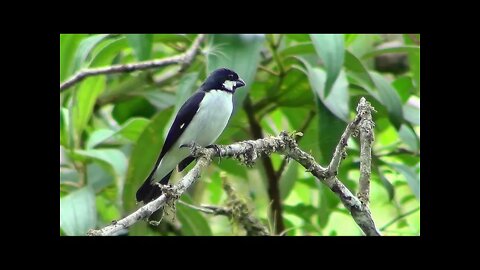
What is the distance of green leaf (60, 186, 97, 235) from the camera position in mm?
2711

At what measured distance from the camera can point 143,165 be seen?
2861 mm

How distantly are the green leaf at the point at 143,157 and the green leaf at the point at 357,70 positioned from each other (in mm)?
730

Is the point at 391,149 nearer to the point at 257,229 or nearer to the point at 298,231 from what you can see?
the point at 298,231

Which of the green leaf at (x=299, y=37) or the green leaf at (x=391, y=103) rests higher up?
the green leaf at (x=299, y=37)

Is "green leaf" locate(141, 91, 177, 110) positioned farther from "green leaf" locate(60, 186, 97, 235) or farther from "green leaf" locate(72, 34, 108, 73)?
"green leaf" locate(60, 186, 97, 235)

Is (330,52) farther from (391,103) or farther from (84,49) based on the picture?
(84,49)

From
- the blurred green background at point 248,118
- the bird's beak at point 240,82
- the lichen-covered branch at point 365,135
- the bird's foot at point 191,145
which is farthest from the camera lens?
the blurred green background at point 248,118

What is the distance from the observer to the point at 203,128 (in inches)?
86.8

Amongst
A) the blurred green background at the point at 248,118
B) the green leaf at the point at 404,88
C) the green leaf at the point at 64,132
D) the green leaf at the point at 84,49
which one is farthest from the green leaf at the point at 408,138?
the green leaf at the point at 64,132

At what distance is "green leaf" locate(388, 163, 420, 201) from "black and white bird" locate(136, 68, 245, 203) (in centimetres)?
92

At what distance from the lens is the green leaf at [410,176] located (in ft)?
9.62

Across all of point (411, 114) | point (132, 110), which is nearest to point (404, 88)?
point (411, 114)

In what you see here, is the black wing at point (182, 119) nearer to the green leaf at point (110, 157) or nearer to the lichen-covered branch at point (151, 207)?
the lichen-covered branch at point (151, 207)

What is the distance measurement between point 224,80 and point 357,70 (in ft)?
2.83
